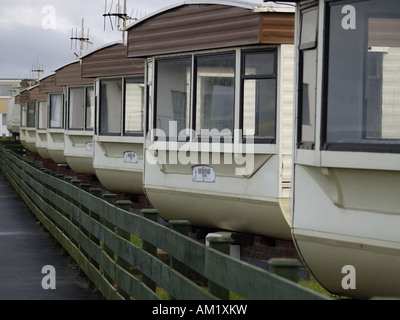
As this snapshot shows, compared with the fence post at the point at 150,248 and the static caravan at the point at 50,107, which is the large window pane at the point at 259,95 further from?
the static caravan at the point at 50,107

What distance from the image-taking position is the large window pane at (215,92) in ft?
34.8

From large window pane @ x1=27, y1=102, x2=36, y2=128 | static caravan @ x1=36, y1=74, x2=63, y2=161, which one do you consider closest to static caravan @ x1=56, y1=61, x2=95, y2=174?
static caravan @ x1=36, y1=74, x2=63, y2=161

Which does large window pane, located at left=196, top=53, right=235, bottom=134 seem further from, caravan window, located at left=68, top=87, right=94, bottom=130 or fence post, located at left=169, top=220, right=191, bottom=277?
caravan window, located at left=68, top=87, right=94, bottom=130

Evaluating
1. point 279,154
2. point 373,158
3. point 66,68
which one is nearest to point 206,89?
point 279,154

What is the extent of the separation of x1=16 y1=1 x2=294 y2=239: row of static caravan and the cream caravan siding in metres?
0.01

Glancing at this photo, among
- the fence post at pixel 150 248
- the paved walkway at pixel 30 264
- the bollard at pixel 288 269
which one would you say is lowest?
the paved walkway at pixel 30 264

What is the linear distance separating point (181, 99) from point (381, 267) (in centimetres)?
553

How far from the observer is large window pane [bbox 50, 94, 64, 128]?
26.1 m

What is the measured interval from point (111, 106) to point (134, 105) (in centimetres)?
99

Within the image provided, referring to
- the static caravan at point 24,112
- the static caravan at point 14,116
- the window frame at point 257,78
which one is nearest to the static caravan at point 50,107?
→ the static caravan at point 24,112

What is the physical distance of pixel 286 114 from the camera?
9.98 m

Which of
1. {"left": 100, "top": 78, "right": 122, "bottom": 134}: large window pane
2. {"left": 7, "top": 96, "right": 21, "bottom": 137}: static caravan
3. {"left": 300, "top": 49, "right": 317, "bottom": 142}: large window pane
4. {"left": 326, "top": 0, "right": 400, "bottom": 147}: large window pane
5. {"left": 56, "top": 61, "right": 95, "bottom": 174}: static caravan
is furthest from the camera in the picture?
{"left": 7, "top": 96, "right": 21, "bottom": 137}: static caravan

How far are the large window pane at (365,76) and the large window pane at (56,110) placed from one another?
64.1ft

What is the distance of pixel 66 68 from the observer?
72.8 ft
